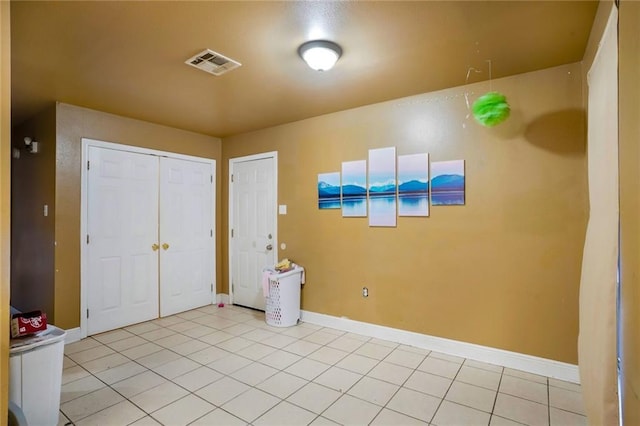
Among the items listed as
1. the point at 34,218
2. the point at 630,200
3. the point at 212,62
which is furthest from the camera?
the point at 34,218

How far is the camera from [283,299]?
3.79m

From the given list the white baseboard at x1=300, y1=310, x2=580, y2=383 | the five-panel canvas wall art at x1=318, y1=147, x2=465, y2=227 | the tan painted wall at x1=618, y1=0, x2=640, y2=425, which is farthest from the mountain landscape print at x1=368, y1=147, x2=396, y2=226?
the tan painted wall at x1=618, y1=0, x2=640, y2=425

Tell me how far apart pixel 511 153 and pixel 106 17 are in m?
3.07

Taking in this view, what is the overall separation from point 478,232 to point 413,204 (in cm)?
64

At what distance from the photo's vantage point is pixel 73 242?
3.47 metres

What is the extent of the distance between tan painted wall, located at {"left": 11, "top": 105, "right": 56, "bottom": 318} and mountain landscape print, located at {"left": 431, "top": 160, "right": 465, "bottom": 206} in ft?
12.9

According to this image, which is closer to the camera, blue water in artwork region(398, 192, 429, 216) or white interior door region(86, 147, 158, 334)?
blue water in artwork region(398, 192, 429, 216)

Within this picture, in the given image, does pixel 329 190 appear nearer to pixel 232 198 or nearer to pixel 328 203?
pixel 328 203

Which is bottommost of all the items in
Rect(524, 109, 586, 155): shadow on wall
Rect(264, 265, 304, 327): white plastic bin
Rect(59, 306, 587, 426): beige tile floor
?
Rect(59, 306, 587, 426): beige tile floor

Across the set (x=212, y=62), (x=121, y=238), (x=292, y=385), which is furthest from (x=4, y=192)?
(x=121, y=238)

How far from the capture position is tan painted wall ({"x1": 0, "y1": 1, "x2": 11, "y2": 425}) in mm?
1295

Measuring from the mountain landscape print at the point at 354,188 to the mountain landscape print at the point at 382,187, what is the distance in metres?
0.09

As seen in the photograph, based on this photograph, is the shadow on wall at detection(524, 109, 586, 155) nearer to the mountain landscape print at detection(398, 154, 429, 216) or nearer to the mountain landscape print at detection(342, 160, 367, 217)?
the mountain landscape print at detection(398, 154, 429, 216)

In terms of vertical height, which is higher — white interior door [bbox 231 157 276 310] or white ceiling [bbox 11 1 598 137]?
white ceiling [bbox 11 1 598 137]
